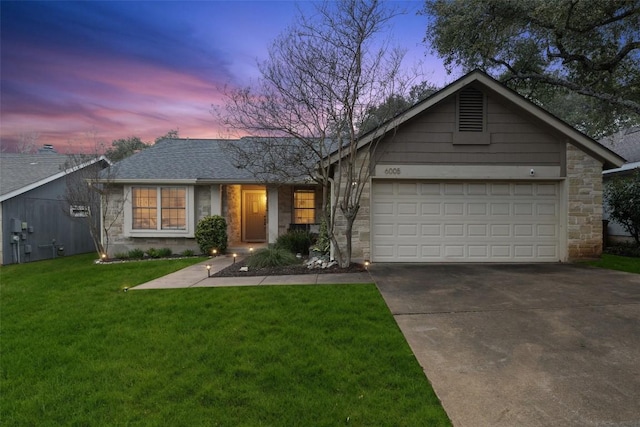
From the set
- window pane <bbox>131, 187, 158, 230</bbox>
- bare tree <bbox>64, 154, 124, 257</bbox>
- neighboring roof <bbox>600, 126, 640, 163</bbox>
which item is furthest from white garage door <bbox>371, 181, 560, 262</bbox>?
bare tree <bbox>64, 154, 124, 257</bbox>

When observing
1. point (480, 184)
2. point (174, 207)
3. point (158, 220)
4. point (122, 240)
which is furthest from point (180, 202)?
point (480, 184)

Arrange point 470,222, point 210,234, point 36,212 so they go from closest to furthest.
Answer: point 470,222
point 210,234
point 36,212

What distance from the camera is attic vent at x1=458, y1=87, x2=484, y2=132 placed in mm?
8438

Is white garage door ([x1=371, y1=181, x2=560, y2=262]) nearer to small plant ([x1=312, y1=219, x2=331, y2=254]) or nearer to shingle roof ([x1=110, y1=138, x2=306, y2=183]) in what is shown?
small plant ([x1=312, y1=219, x2=331, y2=254])

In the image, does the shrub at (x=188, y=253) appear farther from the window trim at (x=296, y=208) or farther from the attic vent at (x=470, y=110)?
the attic vent at (x=470, y=110)

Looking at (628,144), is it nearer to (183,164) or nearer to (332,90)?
(332,90)

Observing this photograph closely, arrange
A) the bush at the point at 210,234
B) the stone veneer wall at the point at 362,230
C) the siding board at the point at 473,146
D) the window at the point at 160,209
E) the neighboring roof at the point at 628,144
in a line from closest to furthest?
the stone veneer wall at the point at 362,230, the siding board at the point at 473,146, the bush at the point at 210,234, the window at the point at 160,209, the neighboring roof at the point at 628,144

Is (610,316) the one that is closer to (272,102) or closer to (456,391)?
(456,391)

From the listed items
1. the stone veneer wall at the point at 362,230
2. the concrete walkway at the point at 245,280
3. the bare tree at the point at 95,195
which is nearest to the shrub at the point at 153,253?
the bare tree at the point at 95,195

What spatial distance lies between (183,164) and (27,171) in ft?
24.1

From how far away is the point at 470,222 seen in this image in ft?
28.5

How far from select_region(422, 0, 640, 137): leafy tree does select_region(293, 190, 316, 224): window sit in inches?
287

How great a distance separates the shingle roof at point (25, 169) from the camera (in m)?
12.2

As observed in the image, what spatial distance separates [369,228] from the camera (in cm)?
840
